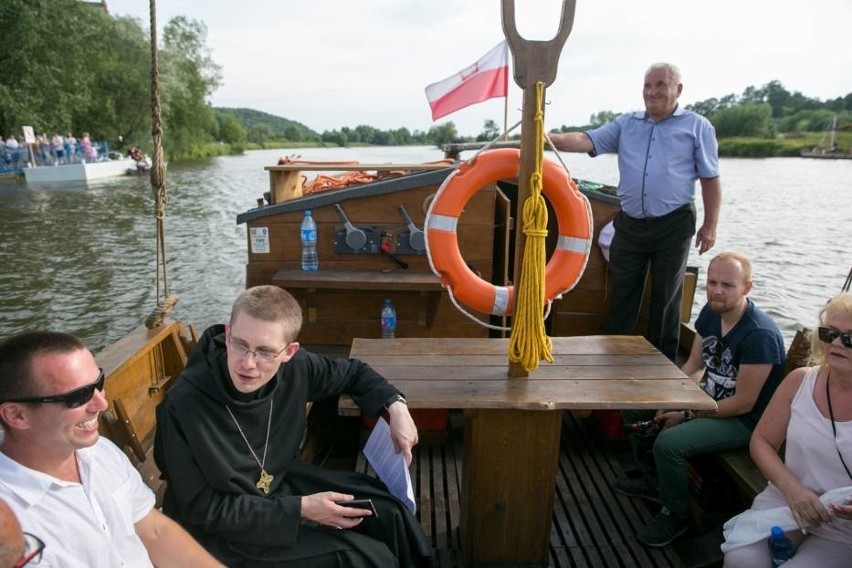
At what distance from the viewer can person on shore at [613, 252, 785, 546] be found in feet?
7.38

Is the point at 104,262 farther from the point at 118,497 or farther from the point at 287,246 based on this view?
the point at 118,497

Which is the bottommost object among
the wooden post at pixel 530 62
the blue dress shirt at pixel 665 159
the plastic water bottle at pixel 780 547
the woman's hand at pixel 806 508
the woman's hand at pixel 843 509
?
the plastic water bottle at pixel 780 547

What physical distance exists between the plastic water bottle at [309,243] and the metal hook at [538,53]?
2001mm

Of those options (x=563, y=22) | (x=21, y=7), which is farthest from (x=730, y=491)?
(x=21, y=7)

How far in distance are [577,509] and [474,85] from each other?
3.29 metres

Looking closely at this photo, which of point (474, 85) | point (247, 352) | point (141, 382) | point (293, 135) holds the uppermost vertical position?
point (293, 135)

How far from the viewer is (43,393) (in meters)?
1.18

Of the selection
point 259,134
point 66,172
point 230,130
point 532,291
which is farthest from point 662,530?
point 259,134

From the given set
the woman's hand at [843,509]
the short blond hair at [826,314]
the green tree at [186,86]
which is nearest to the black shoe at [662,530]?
the woman's hand at [843,509]

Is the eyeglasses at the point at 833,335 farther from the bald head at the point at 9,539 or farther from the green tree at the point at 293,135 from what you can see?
the green tree at the point at 293,135

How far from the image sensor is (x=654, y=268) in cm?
320

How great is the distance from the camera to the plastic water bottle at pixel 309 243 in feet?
11.8

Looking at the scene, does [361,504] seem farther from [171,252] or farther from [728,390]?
[171,252]

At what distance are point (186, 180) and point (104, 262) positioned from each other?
51.8ft
